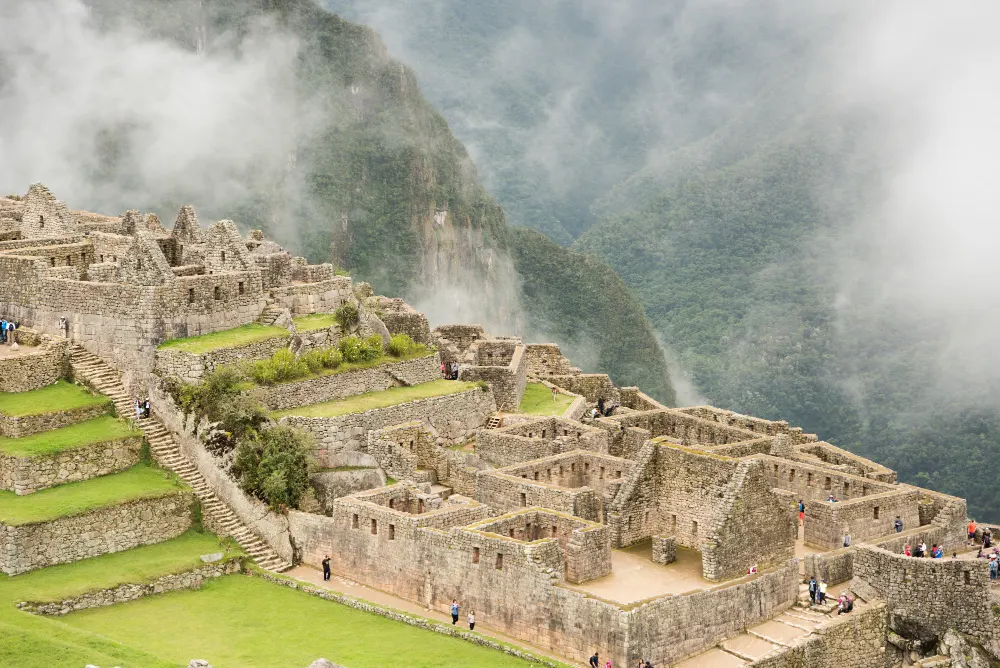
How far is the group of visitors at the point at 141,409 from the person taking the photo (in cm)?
3903

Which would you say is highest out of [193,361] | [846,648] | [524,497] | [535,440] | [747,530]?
[193,361]

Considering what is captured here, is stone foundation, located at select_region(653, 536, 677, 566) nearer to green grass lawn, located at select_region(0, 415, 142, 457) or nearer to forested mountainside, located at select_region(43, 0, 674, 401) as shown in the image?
green grass lawn, located at select_region(0, 415, 142, 457)

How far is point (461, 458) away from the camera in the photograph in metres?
41.0

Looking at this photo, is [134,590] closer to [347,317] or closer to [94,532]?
[94,532]

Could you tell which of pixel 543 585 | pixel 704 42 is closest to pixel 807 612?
pixel 543 585

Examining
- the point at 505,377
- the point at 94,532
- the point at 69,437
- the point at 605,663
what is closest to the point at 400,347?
the point at 505,377

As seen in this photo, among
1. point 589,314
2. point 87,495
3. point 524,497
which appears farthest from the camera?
point 589,314

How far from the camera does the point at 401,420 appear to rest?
137ft

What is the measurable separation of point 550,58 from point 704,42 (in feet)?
73.6

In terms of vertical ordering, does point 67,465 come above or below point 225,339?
below

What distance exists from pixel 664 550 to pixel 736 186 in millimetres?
86289

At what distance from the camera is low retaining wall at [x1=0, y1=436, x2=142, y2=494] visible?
35.3 metres

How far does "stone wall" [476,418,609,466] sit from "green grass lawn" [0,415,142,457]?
31.9ft

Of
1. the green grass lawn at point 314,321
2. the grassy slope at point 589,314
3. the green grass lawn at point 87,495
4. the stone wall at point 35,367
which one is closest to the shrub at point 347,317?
the green grass lawn at point 314,321
